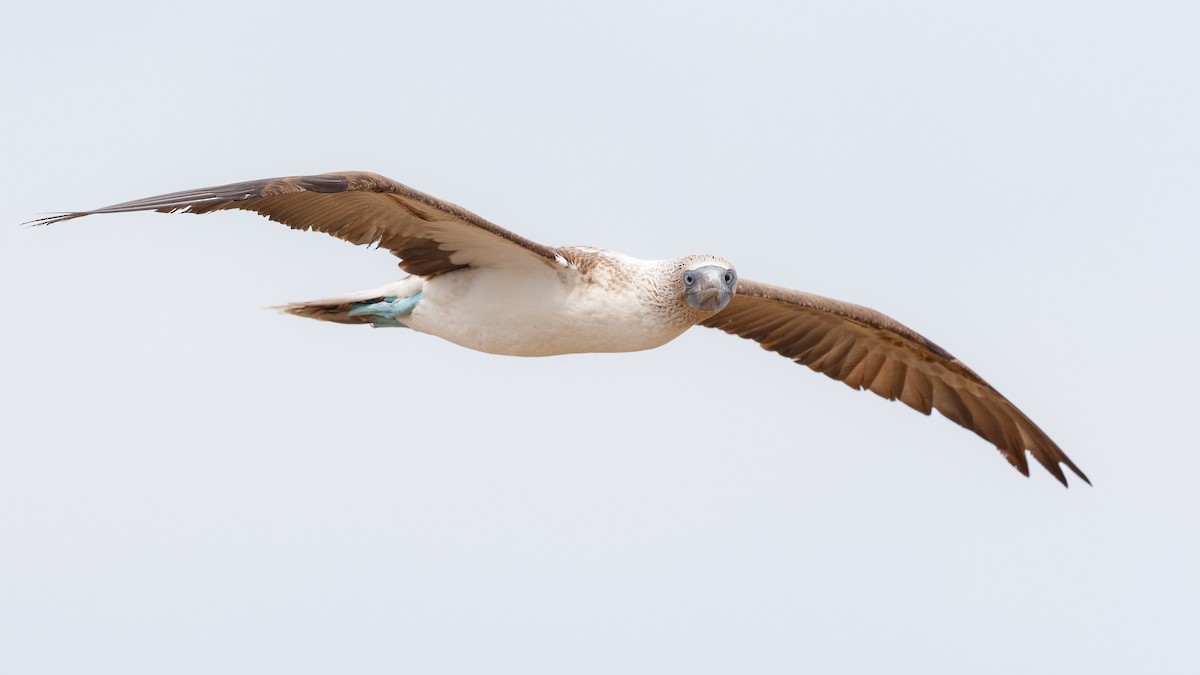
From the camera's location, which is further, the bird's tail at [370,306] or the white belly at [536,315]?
the bird's tail at [370,306]

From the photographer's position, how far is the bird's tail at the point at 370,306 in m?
13.9

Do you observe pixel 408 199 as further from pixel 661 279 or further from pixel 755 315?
pixel 755 315

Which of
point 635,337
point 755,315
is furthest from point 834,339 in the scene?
point 635,337

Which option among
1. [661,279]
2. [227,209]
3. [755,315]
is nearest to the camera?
[227,209]

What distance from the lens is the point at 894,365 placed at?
16.0m

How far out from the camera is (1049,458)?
622 inches

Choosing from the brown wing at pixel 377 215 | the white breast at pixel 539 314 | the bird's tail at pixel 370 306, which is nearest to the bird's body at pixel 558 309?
the white breast at pixel 539 314

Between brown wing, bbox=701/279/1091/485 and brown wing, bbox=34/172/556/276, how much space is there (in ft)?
9.50

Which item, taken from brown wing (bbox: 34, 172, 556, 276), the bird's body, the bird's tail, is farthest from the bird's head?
the bird's tail

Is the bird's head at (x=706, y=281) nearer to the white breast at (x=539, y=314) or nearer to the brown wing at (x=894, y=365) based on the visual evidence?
the white breast at (x=539, y=314)

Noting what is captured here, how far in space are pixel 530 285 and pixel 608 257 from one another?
0.59 m

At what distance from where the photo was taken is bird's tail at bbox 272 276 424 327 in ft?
45.8

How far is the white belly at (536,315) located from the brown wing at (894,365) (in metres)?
2.28

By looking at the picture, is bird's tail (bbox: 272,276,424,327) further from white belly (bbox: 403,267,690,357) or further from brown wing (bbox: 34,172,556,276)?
brown wing (bbox: 34,172,556,276)
